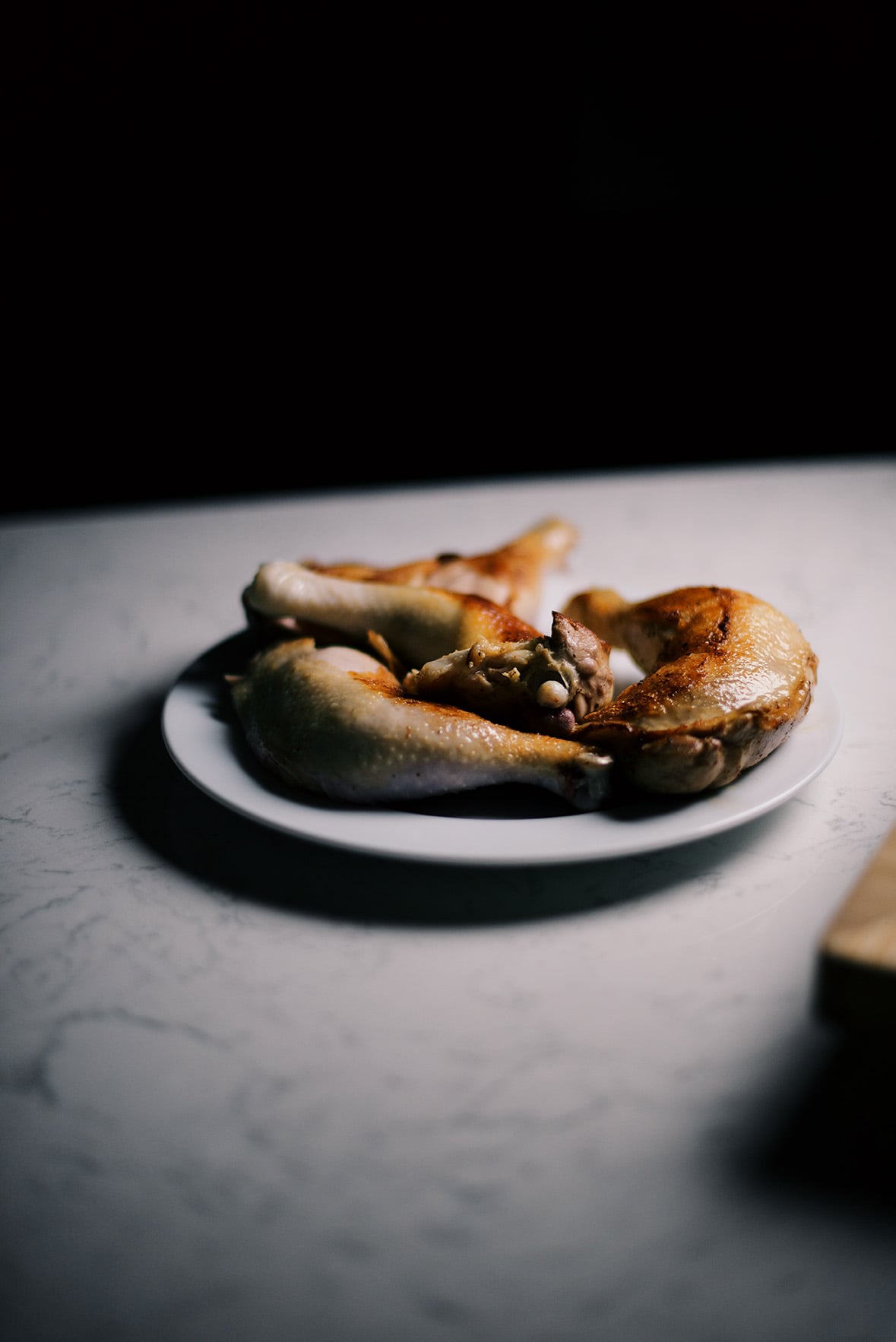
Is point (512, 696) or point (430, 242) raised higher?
point (430, 242)

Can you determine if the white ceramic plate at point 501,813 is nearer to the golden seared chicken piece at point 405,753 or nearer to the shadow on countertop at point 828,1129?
the golden seared chicken piece at point 405,753

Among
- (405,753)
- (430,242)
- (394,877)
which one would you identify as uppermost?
(430,242)

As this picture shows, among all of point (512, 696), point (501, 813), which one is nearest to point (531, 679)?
point (512, 696)

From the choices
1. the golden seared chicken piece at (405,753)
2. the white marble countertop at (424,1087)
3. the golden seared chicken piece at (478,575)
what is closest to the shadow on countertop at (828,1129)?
the white marble countertop at (424,1087)

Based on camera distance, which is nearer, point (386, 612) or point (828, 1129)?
point (828, 1129)

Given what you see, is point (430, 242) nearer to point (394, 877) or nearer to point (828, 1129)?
point (394, 877)

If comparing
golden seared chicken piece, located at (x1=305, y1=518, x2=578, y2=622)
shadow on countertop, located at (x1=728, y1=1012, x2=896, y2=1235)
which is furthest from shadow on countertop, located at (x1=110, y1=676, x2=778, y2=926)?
golden seared chicken piece, located at (x1=305, y1=518, x2=578, y2=622)

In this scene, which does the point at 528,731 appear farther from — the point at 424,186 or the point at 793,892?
the point at 424,186
